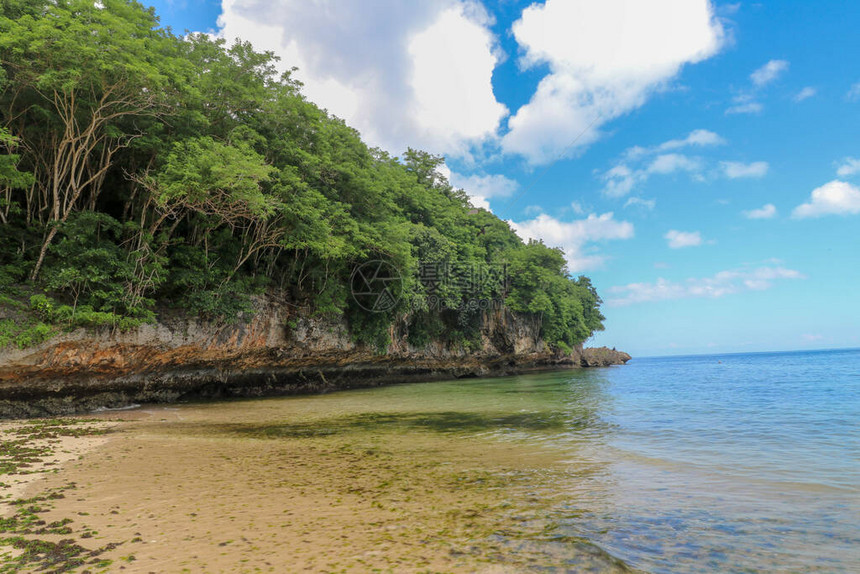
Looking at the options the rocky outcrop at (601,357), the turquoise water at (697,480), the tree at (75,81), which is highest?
the tree at (75,81)

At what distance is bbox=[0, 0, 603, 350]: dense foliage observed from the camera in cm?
1112

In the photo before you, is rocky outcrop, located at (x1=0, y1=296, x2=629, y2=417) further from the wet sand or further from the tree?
the wet sand

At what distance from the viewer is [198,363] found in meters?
17.4

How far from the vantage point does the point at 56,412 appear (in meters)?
12.9

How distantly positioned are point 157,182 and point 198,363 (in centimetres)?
814

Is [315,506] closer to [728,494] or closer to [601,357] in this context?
[728,494]

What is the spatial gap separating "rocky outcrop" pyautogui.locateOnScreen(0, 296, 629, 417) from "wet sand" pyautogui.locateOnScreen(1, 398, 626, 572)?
22.9ft

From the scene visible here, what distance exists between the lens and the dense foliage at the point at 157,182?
11125mm

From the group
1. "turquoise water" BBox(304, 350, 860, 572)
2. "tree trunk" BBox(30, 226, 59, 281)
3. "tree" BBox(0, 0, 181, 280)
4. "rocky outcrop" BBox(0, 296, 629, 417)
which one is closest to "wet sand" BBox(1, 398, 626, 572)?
"turquoise water" BBox(304, 350, 860, 572)

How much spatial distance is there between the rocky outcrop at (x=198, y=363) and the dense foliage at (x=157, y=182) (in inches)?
36.8

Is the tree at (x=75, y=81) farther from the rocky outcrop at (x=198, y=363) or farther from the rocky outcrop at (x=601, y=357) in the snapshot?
the rocky outcrop at (x=601, y=357)

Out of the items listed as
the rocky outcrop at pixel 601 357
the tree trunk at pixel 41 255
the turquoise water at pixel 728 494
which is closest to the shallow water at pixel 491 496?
the turquoise water at pixel 728 494

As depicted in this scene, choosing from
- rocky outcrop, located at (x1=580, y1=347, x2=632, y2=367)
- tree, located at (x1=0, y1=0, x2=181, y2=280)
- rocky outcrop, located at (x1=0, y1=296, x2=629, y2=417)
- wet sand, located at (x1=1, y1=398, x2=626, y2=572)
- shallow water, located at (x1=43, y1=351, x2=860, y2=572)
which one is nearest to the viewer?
wet sand, located at (x1=1, y1=398, x2=626, y2=572)

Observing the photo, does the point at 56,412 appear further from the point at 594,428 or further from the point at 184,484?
the point at 594,428
